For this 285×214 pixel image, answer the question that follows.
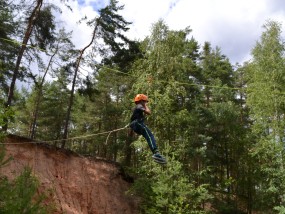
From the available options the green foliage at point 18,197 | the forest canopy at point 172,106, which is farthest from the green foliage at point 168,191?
the green foliage at point 18,197

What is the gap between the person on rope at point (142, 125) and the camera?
23.2ft

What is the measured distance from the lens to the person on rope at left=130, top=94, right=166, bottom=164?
7074mm

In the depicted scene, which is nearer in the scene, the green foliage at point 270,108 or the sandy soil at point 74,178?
the sandy soil at point 74,178

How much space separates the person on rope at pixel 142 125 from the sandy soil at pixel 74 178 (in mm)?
7769

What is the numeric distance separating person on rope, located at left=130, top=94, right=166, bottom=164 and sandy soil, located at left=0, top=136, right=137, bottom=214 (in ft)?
25.5

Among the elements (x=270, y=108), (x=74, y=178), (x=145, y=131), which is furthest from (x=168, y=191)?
(x=270, y=108)

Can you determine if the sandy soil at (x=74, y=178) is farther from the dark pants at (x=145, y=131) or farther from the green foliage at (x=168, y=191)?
the dark pants at (x=145, y=131)

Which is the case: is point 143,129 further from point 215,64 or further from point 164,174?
point 215,64

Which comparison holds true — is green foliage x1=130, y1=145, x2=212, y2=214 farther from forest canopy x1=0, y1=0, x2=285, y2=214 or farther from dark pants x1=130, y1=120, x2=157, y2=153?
dark pants x1=130, y1=120, x2=157, y2=153

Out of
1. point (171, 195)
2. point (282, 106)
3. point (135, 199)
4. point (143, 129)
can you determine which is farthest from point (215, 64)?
point (143, 129)

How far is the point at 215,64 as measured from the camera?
90.5 ft

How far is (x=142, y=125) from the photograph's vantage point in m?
7.24

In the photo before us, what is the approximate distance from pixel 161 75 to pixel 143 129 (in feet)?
31.0

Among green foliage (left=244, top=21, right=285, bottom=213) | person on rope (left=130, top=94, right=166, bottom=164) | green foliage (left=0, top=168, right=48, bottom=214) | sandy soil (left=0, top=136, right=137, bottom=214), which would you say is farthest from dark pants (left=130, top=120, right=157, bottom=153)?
green foliage (left=244, top=21, right=285, bottom=213)
